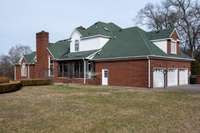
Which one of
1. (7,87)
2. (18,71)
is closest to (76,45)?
(18,71)

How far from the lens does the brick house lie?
2628cm

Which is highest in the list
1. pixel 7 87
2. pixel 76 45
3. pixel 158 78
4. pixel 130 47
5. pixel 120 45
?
pixel 76 45

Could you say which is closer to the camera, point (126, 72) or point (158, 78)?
point (158, 78)

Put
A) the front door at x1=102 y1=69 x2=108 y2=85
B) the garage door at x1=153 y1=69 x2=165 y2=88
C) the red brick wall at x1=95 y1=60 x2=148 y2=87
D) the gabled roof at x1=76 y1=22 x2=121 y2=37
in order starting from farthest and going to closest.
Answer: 1. the gabled roof at x1=76 y1=22 x2=121 y2=37
2. the front door at x1=102 y1=69 x2=108 y2=85
3. the garage door at x1=153 y1=69 x2=165 y2=88
4. the red brick wall at x1=95 y1=60 x2=148 y2=87

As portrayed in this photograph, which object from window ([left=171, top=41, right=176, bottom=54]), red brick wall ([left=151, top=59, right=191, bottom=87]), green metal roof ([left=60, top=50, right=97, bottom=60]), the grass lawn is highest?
window ([left=171, top=41, right=176, bottom=54])

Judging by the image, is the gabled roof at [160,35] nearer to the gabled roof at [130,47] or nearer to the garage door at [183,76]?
the gabled roof at [130,47]

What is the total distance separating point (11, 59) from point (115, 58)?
156ft

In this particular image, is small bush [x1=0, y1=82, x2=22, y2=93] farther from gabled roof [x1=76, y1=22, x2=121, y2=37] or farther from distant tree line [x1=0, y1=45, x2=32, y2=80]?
distant tree line [x1=0, y1=45, x2=32, y2=80]

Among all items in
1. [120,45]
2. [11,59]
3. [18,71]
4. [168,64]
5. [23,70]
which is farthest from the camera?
[11,59]

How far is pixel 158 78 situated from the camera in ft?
87.1

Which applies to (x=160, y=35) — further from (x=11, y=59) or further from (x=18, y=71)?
(x=11, y=59)

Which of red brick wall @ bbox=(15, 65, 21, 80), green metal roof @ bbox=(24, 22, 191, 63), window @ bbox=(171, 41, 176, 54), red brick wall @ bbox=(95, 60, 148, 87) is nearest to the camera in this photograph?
red brick wall @ bbox=(95, 60, 148, 87)

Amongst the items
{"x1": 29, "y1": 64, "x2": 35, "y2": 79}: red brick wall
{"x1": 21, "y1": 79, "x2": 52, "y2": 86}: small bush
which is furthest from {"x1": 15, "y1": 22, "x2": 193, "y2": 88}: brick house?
{"x1": 21, "y1": 79, "x2": 52, "y2": 86}: small bush

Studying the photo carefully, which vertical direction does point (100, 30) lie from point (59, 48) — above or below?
above
